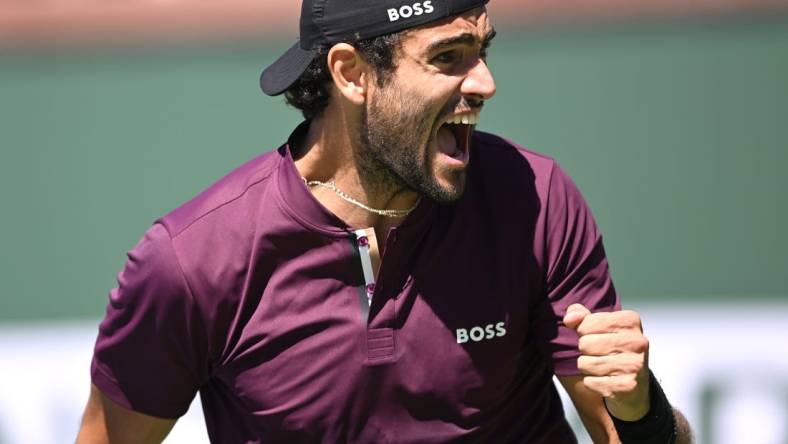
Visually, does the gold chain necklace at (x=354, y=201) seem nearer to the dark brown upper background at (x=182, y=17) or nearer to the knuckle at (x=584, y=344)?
the knuckle at (x=584, y=344)

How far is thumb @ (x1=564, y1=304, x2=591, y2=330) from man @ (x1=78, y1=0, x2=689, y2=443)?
89 mm

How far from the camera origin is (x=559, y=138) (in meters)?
5.40

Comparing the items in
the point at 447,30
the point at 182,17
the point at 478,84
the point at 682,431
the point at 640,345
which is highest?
the point at 182,17

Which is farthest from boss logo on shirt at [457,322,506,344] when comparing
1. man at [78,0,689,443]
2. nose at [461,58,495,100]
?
nose at [461,58,495,100]

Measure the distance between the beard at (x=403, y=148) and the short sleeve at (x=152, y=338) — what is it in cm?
48

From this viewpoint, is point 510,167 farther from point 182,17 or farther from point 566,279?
point 182,17

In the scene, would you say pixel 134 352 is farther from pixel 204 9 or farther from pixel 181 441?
pixel 204 9

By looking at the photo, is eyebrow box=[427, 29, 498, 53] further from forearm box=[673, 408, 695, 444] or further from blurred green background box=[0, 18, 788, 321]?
blurred green background box=[0, 18, 788, 321]

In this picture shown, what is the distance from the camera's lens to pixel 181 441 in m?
5.15

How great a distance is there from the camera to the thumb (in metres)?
2.60

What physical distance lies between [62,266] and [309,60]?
9.94ft

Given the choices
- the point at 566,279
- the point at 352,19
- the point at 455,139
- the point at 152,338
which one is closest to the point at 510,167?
the point at 455,139

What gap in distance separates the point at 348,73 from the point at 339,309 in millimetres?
510

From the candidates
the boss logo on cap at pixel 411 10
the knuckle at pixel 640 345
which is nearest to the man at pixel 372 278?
the boss logo on cap at pixel 411 10
